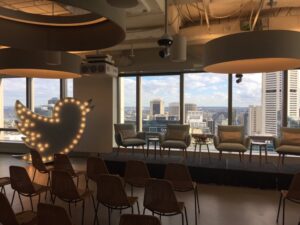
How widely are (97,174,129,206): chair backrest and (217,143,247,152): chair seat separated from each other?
388 centimetres

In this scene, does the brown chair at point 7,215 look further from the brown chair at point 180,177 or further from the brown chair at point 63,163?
the brown chair at point 63,163

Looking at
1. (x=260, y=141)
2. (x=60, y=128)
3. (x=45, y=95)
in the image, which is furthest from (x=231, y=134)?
(x=45, y=95)

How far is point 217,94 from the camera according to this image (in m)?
7.70

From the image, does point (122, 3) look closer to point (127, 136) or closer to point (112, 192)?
point (112, 192)

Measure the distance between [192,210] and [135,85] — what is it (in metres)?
5.33

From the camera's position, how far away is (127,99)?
28.2 ft

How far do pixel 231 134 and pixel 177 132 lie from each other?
146cm

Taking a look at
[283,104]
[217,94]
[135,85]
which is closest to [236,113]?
[217,94]

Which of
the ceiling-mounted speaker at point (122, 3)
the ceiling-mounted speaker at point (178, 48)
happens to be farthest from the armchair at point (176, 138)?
the ceiling-mounted speaker at point (122, 3)

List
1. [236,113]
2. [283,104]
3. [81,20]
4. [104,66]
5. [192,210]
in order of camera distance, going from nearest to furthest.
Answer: [81,20] < [192,210] < [104,66] < [283,104] < [236,113]

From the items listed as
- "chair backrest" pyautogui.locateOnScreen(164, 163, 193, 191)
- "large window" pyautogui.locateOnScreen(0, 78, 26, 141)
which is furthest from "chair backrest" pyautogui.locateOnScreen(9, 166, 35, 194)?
"large window" pyautogui.locateOnScreen(0, 78, 26, 141)

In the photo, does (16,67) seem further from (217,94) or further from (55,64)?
(217,94)

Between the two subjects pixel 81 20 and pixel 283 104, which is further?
pixel 283 104

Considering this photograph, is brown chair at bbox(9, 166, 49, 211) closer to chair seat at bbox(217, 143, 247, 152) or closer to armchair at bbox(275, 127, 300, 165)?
chair seat at bbox(217, 143, 247, 152)
